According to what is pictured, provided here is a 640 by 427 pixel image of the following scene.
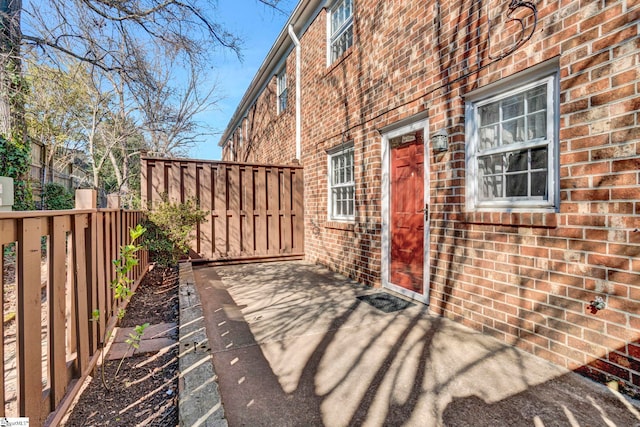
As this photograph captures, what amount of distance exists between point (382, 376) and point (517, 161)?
221 cm

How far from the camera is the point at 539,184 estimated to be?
106 inches

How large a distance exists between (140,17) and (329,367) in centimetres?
592

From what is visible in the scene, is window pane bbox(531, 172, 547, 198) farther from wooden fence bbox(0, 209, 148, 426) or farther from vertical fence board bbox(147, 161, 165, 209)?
vertical fence board bbox(147, 161, 165, 209)

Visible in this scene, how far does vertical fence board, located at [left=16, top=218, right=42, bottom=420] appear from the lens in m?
1.28

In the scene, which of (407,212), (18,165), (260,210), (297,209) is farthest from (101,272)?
(18,165)

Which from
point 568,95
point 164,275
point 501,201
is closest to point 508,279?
point 501,201

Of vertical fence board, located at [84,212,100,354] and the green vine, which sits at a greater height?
the green vine

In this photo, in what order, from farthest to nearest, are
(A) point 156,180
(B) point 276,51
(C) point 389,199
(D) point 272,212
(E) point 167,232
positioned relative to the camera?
(B) point 276,51, (D) point 272,212, (A) point 156,180, (E) point 167,232, (C) point 389,199

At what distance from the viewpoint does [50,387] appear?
5.05ft

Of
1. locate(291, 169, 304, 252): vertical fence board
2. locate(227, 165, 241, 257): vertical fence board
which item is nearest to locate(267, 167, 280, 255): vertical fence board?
locate(291, 169, 304, 252): vertical fence board

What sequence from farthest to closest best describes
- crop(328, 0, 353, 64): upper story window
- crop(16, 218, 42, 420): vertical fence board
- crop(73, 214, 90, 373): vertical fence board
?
crop(328, 0, 353, 64): upper story window, crop(73, 214, 90, 373): vertical fence board, crop(16, 218, 42, 420): vertical fence board

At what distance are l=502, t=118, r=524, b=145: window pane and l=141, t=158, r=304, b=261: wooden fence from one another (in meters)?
4.92

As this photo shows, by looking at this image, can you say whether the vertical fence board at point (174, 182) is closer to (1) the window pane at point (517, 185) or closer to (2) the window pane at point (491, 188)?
(2) the window pane at point (491, 188)

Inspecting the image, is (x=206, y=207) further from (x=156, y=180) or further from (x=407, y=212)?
(x=407, y=212)
